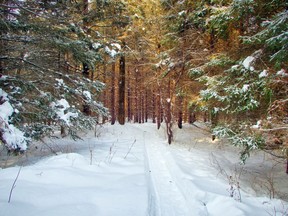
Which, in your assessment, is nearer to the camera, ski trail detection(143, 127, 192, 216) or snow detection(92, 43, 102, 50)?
ski trail detection(143, 127, 192, 216)

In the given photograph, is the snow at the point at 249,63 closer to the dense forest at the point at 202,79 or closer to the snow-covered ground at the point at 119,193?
the dense forest at the point at 202,79

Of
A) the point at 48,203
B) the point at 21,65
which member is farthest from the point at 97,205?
the point at 21,65

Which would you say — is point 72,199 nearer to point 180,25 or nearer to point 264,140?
point 264,140

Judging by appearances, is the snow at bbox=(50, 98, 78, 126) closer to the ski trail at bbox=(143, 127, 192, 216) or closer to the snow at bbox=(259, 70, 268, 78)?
the ski trail at bbox=(143, 127, 192, 216)

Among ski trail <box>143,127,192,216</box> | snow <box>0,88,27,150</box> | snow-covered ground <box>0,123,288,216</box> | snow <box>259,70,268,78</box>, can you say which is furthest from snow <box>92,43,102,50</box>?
snow <box>259,70,268,78</box>

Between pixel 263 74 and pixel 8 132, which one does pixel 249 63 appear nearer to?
pixel 263 74

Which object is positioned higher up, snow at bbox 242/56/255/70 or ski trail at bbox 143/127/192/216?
snow at bbox 242/56/255/70

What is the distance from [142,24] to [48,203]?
537 inches

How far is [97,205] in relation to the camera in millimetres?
3168

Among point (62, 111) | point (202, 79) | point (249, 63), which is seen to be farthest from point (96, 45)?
point (249, 63)

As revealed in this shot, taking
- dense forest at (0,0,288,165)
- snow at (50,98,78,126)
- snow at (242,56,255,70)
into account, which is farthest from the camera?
snow at (50,98,78,126)

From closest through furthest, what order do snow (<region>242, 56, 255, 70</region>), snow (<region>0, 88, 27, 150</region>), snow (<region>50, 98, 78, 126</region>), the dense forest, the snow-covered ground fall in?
the snow-covered ground < snow (<region>0, 88, 27, 150</region>) < the dense forest < snow (<region>242, 56, 255, 70</region>) < snow (<region>50, 98, 78, 126</region>)

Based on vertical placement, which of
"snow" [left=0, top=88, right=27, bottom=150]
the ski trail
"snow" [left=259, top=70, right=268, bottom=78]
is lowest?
the ski trail

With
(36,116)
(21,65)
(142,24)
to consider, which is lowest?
(36,116)
